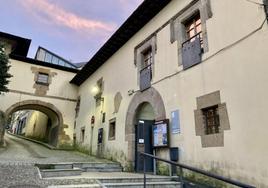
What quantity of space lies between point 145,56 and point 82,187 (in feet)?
20.1

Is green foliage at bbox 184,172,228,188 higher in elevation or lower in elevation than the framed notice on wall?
lower

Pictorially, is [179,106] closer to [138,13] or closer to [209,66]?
[209,66]

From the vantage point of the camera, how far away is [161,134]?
7.36m

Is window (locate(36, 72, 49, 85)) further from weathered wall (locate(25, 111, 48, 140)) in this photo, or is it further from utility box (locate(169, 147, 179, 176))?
utility box (locate(169, 147, 179, 176))

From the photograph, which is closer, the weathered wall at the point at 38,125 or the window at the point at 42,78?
the window at the point at 42,78

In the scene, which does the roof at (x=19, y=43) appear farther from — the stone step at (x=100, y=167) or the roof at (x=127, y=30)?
the stone step at (x=100, y=167)

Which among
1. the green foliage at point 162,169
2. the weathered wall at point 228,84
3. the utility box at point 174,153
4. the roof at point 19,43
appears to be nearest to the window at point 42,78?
the roof at point 19,43

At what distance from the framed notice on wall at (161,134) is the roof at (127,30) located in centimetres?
430

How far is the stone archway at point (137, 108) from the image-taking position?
7889 mm

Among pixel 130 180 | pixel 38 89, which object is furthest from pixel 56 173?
pixel 38 89

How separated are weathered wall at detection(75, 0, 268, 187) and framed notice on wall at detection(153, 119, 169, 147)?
0.24 metres

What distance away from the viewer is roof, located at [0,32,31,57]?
51.0 feet

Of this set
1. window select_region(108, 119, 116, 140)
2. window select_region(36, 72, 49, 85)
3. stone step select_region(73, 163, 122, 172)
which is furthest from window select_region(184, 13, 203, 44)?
window select_region(36, 72, 49, 85)

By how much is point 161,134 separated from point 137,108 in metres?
2.09
